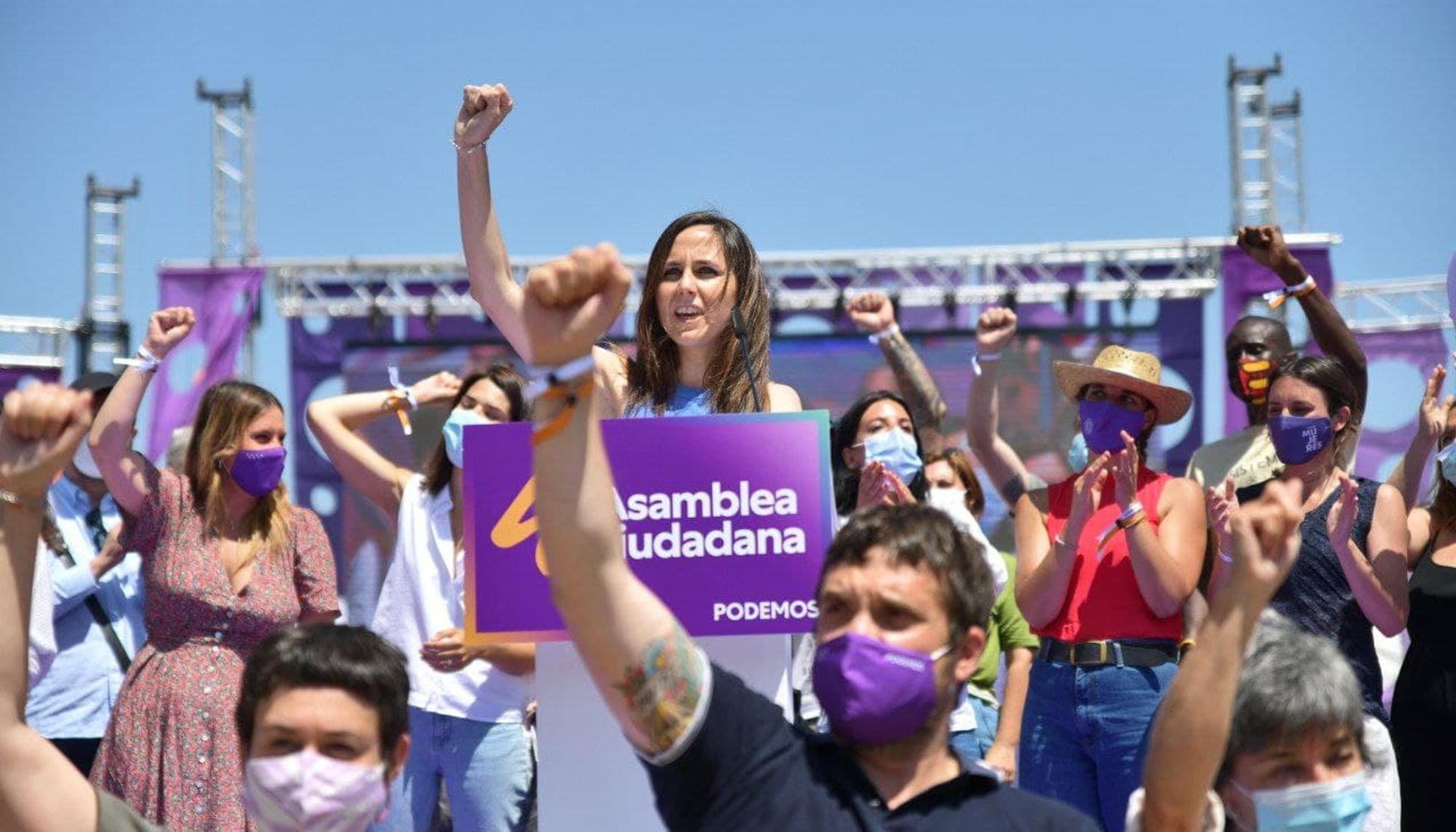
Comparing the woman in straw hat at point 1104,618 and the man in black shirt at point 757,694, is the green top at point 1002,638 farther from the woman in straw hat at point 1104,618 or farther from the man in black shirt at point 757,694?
the man in black shirt at point 757,694

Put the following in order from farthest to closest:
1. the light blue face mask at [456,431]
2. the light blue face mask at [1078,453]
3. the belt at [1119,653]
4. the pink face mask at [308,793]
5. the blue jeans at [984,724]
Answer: the light blue face mask at [1078,453] < the blue jeans at [984,724] < the light blue face mask at [456,431] < the belt at [1119,653] < the pink face mask at [308,793]

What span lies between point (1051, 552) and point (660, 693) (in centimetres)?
291

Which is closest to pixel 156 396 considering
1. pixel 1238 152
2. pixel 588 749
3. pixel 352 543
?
pixel 352 543

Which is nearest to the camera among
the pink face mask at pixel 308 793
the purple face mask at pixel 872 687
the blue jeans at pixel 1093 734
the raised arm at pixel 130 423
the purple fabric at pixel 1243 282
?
the purple face mask at pixel 872 687

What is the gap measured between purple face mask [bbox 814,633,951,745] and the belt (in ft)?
8.37

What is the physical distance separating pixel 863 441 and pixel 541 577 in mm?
2417

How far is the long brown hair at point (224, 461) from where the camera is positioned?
5.41 m

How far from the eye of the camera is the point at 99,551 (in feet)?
21.5

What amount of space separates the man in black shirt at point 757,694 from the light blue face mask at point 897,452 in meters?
2.55

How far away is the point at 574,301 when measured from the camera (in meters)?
2.29

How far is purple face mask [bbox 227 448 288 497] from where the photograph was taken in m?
5.40

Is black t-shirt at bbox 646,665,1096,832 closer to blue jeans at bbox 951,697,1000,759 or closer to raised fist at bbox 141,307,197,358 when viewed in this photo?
blue jeans at bbox 951,697,1000,759

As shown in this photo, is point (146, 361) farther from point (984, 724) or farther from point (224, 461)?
point (984, 724)

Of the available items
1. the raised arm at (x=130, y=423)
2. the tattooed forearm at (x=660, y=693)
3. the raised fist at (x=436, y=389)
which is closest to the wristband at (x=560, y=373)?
the tattooed forearm at (x=660, y=693)
